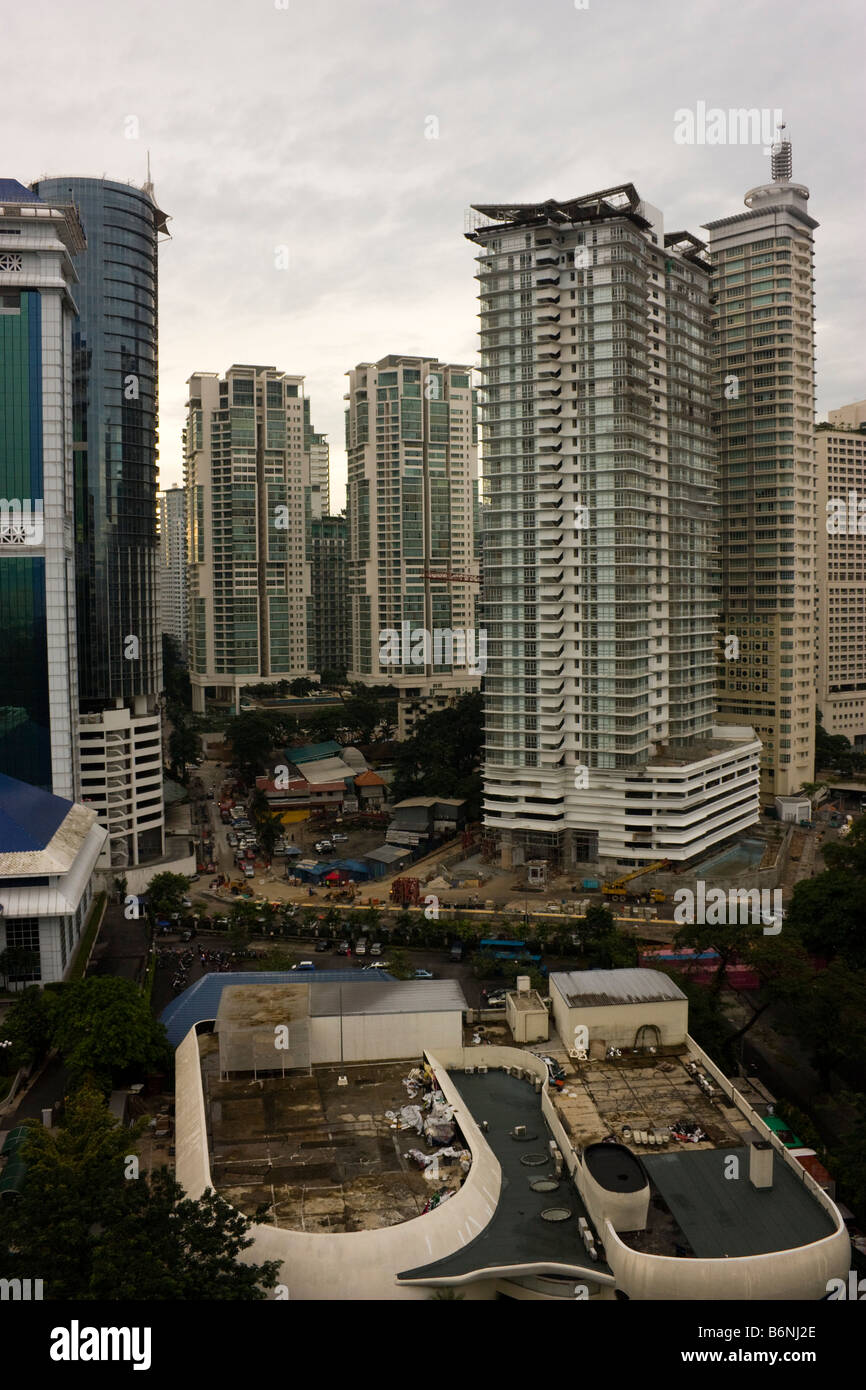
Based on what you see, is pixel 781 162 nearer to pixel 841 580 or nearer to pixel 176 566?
pixel 841 580

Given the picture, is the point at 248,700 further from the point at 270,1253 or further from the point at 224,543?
the point at 270,1253

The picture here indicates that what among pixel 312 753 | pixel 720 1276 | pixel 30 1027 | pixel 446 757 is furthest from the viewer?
pixel 312 753

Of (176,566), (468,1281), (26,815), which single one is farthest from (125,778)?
(176,566)

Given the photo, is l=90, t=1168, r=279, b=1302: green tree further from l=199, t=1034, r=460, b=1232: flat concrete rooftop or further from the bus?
the bus

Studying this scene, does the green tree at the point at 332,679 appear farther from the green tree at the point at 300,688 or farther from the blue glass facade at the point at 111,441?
the blue glass facade at the point at 111,441

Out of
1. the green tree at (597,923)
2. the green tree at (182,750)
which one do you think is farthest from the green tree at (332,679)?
the green tree at (597,923)
